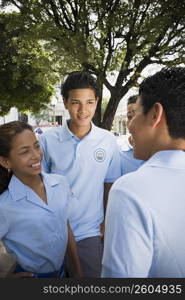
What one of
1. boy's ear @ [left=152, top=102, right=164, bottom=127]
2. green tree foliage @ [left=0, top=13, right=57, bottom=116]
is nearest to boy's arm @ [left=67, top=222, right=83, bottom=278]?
boy's ear @ [left=152, top=102, right=164, bottom=127]

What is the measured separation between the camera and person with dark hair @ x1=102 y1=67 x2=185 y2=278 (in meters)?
1.03

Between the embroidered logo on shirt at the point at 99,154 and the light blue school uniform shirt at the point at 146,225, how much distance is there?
1456mm

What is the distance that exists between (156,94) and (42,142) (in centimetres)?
154

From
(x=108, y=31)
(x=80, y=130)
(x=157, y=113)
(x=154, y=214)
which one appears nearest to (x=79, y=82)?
(x=80, y=130)

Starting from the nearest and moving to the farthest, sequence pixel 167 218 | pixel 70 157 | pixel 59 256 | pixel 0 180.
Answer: pixel 167 218 → pixel 59 256 → pixel 0 180 → pixel 70 157

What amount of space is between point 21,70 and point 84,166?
11.2m

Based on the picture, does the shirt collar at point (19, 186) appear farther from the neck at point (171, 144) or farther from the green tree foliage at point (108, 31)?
the green tree foliage at point (108, 31)

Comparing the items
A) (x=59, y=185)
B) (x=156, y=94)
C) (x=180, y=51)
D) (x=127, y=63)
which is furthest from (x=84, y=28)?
(x=156, y=94)

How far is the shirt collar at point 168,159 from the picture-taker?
111 centimetres

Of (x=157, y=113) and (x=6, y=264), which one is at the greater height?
(x=157, y=113)

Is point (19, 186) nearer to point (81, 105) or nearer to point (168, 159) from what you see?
point (81, 105)

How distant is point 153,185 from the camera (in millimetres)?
1046

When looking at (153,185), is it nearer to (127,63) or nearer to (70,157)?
(70,157)

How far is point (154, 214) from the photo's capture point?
3.35 feet
